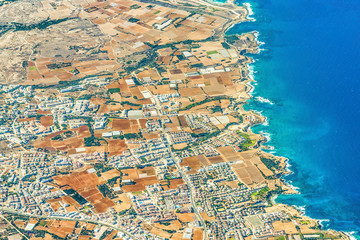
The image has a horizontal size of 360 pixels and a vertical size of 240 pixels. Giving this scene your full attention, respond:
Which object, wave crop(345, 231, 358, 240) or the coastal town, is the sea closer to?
wave crop(345, 231, 358, 240)

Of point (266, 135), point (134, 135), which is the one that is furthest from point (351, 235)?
point (134, 135)

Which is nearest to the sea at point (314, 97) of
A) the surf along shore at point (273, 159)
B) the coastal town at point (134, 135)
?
the surf along shore at point (273, 159)

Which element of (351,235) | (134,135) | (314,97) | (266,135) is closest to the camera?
(351,235)

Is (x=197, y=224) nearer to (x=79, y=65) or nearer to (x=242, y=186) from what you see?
(x=242, y=186)

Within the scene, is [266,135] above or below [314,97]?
below

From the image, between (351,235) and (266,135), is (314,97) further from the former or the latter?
(351,235)

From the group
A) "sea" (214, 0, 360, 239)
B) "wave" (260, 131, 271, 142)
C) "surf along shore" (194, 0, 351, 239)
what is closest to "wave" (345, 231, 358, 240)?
"sea" (214, 0, 360, 239)

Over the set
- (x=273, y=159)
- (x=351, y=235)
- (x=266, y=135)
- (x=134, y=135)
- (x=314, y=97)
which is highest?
(x=314, y=97)

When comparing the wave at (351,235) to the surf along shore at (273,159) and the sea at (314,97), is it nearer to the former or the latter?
the sea at (314,97)
